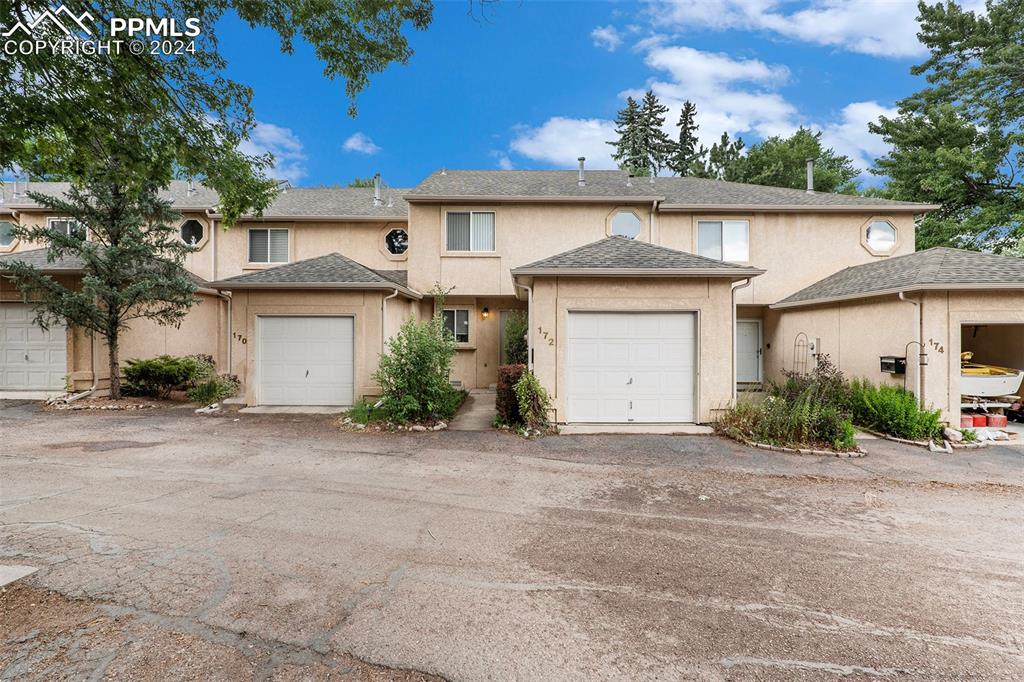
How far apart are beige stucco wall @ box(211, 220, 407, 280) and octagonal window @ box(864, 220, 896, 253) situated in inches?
579

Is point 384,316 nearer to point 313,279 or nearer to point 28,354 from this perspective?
point 313,279

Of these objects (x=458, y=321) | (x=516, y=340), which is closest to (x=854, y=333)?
(x=516, y=340)

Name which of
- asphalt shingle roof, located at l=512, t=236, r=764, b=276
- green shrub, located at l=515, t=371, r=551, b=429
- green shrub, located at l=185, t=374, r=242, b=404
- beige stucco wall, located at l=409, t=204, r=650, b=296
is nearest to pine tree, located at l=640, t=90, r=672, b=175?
beige stucco wall, located at l=409, t=204, r=650, b=296

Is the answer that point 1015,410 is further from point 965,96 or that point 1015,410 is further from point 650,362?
point 965,96

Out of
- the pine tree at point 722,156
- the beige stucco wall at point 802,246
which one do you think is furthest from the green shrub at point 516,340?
the pine tree at point 722,156

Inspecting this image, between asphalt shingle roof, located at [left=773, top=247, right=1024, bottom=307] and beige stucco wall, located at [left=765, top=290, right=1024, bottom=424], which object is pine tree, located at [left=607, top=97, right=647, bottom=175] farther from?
beige stucco wall, located at [left=765, top=290, right=1024, bottom=424]

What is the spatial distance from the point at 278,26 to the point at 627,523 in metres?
7.49

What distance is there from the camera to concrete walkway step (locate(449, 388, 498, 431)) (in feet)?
29.9

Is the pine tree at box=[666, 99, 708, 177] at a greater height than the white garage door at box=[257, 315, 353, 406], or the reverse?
the pine tree at box=[666, 99, 708, 177]

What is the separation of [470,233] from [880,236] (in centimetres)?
1274

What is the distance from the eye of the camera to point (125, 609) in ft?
9.68

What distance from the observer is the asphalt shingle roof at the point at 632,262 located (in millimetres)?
8734

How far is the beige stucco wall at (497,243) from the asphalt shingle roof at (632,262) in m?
3.60

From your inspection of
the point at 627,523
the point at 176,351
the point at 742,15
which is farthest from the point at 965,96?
the point at 176,351
